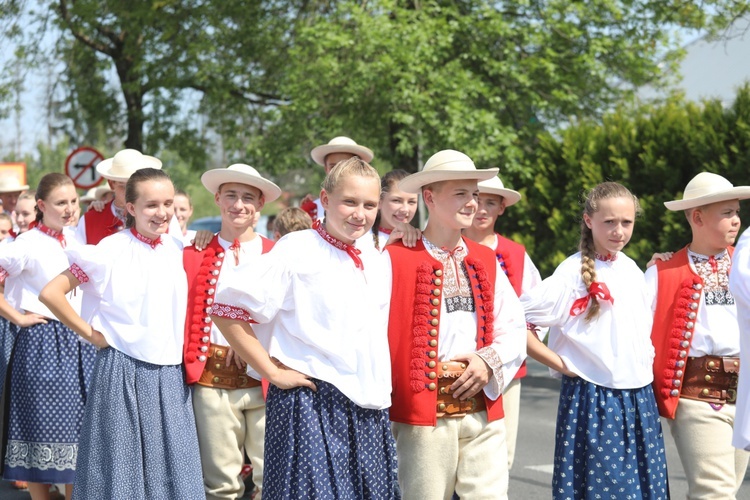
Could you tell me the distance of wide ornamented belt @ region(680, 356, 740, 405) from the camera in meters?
4.88

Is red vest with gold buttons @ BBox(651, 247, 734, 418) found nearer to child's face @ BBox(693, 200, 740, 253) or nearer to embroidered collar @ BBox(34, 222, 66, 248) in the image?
child's face @ BBox(693, 200, 740, 253)

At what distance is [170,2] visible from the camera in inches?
634

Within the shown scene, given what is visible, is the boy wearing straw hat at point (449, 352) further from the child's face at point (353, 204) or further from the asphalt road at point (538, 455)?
the asphalt road at point (538, 455)

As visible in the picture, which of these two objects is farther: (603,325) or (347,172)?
(603,325)

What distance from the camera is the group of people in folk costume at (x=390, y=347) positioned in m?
3.90

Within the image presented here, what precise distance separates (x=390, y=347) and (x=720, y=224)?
1954 mm

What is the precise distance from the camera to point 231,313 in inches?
153

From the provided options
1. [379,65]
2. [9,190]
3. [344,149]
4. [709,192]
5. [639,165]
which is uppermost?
[379,65]

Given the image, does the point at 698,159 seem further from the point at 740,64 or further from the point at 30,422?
the point at 740,64

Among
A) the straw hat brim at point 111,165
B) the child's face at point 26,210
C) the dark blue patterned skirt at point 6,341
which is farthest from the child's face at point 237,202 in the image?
the child's face at point 26,210

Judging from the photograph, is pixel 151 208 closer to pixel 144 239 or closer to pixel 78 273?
pixel 144 239

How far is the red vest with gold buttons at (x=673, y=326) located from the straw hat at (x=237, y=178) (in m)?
2.05

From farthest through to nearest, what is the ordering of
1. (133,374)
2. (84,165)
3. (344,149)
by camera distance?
(84,165)
(344,149)
(133,374)

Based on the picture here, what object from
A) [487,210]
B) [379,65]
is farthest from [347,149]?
[379,65]
